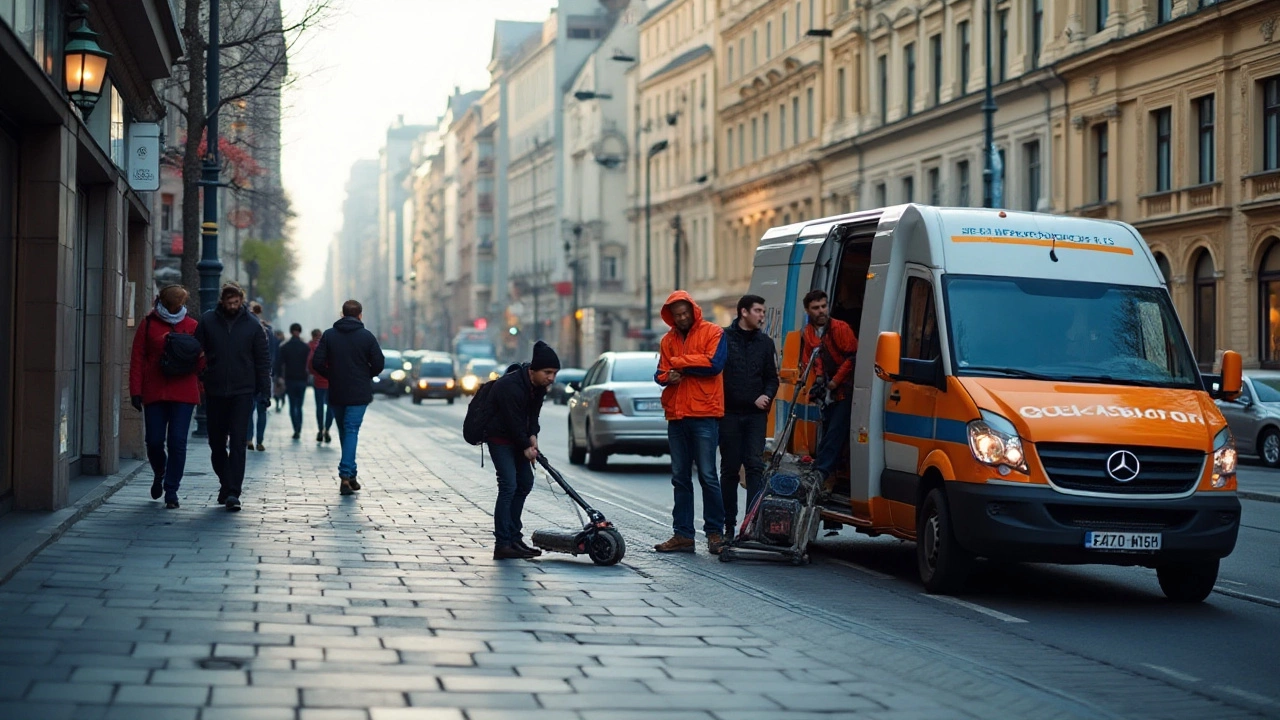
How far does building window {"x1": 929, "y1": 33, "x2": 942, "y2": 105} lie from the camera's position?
55.6 meters

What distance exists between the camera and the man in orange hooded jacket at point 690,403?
13539mm

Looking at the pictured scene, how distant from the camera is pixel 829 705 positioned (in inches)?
294

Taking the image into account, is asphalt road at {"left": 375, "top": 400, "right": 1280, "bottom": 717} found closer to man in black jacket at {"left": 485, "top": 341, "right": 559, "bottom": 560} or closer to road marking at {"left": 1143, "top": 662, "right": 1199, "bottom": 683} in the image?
road marking at {"left": 1143, "top": 662, "right": 1199, "bottom": 683}

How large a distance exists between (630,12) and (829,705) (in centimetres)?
10751

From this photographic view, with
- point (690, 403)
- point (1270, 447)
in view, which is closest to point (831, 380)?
Answer: point (690, 403)

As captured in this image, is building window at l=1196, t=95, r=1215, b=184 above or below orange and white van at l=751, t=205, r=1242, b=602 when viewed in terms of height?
above

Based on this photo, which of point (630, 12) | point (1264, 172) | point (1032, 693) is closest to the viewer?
point (1032, 693)

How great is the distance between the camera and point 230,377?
51.9 ft

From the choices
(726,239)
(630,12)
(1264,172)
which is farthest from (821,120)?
(630,12)

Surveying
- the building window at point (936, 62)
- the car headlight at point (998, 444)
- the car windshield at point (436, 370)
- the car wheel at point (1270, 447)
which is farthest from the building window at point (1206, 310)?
the car headlight at point (998, 444)

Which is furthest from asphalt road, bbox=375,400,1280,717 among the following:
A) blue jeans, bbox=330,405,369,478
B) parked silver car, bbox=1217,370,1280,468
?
parked silver car, bbox=1217,370,1280,468

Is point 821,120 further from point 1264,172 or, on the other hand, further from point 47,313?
point 47,313

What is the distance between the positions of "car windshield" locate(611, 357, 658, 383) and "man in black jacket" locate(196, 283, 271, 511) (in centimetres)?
1032

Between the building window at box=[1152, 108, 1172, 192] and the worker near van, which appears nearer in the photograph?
the worker near van
